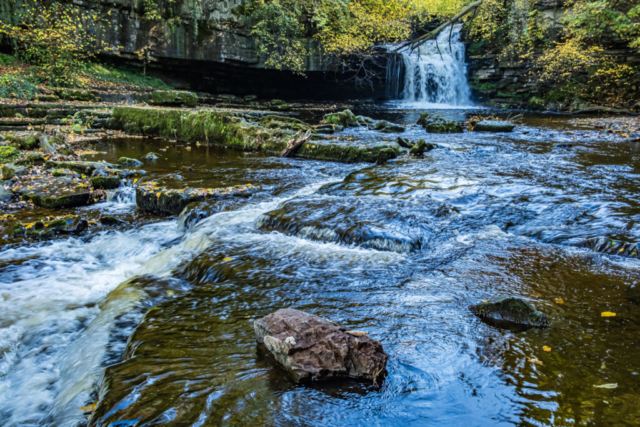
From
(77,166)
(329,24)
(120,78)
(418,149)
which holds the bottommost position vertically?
(77,166)

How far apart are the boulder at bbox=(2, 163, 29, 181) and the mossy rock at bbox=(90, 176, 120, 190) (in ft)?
5.18

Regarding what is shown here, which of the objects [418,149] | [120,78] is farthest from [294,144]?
[120,78]

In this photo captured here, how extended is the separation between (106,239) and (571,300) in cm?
561

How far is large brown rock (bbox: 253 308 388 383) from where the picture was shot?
2158 millimetres

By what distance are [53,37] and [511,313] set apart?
2257cm

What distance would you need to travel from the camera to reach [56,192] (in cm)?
651

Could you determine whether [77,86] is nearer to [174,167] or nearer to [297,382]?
[174,167]

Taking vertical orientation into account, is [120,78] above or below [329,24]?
below

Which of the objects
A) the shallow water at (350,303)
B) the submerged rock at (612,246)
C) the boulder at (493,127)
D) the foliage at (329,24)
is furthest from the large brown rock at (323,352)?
the foliage at (329,24)

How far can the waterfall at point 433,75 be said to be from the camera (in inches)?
1016

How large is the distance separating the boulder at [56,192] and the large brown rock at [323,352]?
574cm

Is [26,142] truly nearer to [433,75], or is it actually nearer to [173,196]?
[173,196]

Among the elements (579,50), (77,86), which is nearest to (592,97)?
(579,50)

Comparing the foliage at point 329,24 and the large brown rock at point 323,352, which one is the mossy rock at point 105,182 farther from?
the foliage at point 329,24
